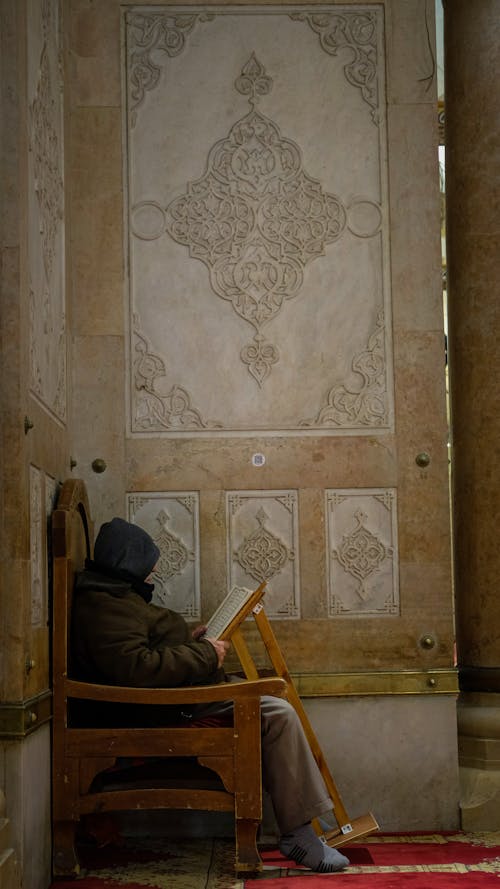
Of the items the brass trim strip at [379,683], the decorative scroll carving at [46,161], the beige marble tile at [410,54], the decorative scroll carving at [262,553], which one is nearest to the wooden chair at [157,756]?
the brass trim strip at [379,683]

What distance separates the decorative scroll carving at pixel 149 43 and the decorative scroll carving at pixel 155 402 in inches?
42.8

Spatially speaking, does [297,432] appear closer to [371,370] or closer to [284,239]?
[371,370]

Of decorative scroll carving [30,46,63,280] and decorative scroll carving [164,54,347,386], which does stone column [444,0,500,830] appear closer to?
decorative scroll carving [164,54,347,386]

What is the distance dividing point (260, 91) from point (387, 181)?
721mm

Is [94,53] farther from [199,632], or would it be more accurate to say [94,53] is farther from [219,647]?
[219,647]

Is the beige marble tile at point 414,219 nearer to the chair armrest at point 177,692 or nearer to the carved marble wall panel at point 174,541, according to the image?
the carved marble wall panel at point 174,541

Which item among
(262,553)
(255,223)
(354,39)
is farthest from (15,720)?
(354,39)

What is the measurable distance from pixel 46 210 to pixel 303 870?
275 cm

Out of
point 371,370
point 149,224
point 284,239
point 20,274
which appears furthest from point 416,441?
point 20,274

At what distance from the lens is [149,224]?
5352mm

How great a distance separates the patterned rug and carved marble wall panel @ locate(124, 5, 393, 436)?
1786mm

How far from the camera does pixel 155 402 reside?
5.30 meters

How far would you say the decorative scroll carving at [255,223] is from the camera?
5.35 metres

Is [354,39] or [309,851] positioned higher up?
[354,39]
